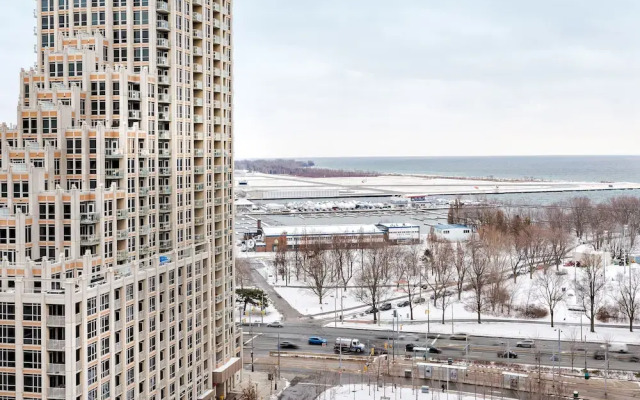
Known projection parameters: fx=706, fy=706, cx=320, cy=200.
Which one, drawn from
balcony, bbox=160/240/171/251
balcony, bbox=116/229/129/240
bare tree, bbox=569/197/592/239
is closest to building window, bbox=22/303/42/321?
balcony, bbox=116/229/129/240

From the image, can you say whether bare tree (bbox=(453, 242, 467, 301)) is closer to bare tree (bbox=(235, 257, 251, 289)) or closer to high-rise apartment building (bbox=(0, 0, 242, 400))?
bare tree (bbox=(235, 257, 251, 289))

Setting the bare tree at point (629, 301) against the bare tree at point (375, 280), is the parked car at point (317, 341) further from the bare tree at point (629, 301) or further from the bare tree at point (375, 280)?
the bare tree at point (629, 301)

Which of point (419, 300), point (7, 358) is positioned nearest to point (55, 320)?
point (7, 358)

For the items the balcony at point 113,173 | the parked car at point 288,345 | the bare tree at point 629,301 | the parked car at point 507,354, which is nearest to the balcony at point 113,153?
the balcony at point 113,173

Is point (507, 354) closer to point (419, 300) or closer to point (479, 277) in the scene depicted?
point (479, 277)

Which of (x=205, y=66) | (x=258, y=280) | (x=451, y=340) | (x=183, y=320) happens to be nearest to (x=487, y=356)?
(x=451, y=340)

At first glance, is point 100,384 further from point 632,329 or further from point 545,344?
point 632,329
